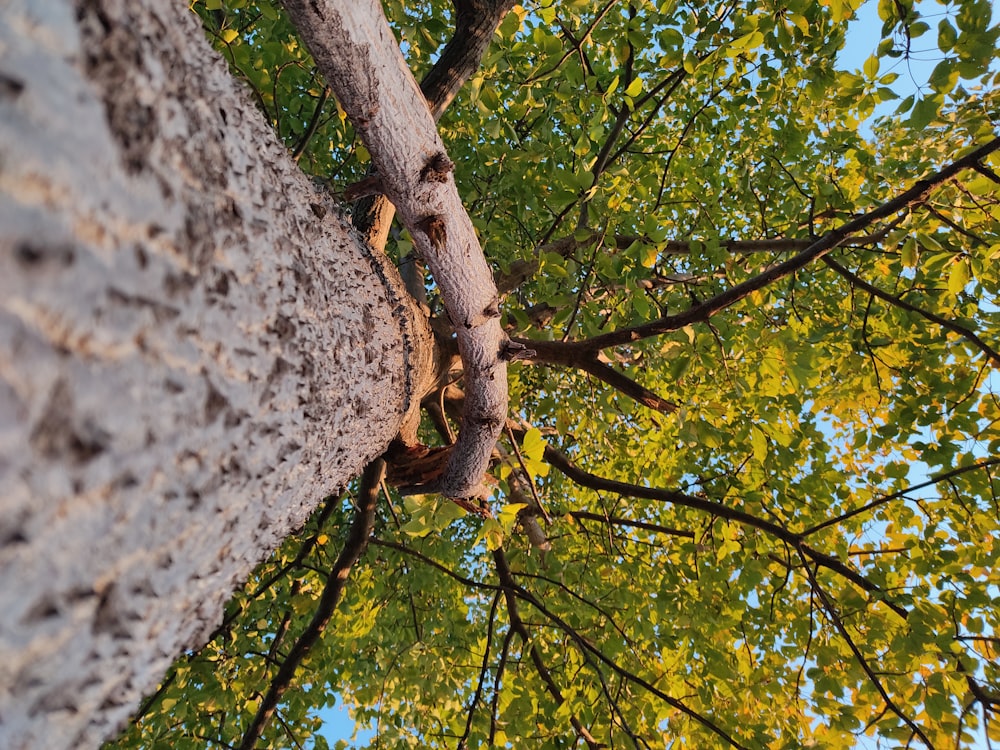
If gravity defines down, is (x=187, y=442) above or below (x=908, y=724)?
below

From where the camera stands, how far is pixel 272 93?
285 centimetres

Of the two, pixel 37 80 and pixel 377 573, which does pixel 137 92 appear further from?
pixel 377 573

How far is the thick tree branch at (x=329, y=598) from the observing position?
268 cm

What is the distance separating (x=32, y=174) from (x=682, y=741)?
12.5ft

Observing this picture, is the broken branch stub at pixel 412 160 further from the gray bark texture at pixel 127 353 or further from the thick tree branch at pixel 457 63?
the thick tree branch at pixel 457 63

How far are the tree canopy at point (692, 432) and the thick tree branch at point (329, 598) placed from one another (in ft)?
0.06

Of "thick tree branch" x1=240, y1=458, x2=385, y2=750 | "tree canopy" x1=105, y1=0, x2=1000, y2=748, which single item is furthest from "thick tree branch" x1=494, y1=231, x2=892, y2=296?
"thick tree branch" x1=240, y1=458, x2=385, y2=750

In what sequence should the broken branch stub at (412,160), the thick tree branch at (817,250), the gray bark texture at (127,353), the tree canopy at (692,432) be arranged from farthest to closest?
1. the tree canopy at (692,432)
2. the thick tree branch at (817,250)
3. the broken branch stub at (412,160)
4. the gray bark texture at (127,353)

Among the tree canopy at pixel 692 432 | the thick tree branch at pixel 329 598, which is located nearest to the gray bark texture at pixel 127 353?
the tree canopy at pixel 692 432

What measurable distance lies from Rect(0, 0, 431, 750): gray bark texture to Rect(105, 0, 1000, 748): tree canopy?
3.72 ft

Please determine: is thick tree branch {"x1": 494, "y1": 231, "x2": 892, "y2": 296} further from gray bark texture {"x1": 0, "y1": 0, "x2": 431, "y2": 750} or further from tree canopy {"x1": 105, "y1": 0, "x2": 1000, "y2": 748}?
gray bark texture {"x1": 0, "y1": 0, "x2": 431, "y2": 750}

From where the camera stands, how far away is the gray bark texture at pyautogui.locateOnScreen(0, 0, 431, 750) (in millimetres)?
477

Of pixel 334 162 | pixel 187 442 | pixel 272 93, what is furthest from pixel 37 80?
pixel 334 162

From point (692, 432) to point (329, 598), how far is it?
6.99 feet
